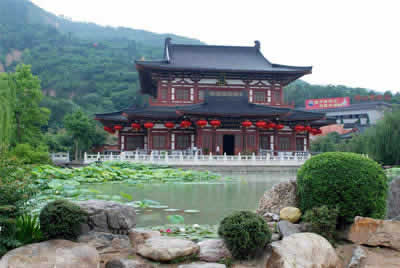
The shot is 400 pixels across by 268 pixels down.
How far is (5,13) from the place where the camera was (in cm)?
11525

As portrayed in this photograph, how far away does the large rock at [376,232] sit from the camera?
4.81m

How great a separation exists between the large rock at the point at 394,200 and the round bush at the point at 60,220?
499cm

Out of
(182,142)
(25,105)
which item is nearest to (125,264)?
(25,105)

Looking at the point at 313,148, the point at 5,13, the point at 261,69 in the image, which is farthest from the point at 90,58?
the point at 261,69

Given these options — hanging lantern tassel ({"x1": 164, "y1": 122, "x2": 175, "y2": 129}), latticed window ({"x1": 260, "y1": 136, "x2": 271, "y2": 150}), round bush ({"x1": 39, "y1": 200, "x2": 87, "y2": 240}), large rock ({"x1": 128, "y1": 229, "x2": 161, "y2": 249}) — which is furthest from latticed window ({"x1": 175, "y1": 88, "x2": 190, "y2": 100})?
round bush ({"x1": 39, "y1": 200, "x2": 87, "y2": 240})

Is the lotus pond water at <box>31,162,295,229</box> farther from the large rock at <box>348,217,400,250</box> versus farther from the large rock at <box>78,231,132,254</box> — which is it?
the large rock at <box>348,217,400,250</box>

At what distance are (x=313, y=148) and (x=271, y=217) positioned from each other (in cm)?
4040

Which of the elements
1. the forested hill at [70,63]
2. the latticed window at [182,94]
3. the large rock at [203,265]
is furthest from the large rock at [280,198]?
the forested hill at [70,63]

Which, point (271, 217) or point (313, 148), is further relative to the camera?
point (313, 148)

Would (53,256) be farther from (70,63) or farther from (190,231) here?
(70,63)

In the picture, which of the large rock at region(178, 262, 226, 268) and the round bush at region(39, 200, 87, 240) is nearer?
the large rock at region(178, 262, 226, 268)

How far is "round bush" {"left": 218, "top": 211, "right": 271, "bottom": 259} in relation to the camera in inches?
163

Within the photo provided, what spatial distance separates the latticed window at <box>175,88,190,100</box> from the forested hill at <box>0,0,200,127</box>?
36.4 metres

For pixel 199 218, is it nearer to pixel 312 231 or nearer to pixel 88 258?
pixel 312 231
